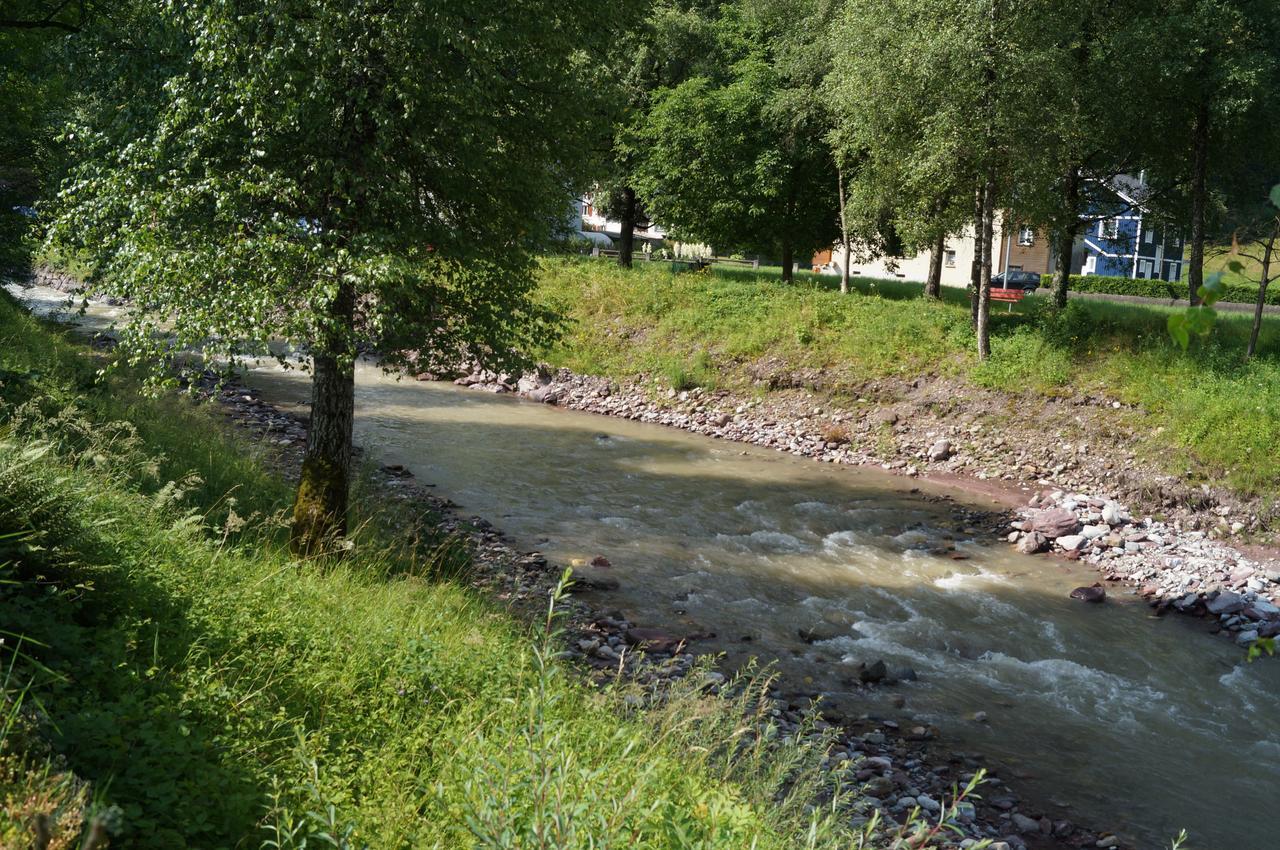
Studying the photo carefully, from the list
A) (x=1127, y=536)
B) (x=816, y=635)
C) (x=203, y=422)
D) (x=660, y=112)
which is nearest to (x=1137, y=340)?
(x=1127, y=536)

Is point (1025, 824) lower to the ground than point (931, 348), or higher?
lower

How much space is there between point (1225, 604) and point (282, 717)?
532 inches

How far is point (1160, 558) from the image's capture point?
15914mm

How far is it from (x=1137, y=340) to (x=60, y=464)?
22022 mm

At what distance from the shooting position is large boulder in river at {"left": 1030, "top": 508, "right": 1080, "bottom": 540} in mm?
16922

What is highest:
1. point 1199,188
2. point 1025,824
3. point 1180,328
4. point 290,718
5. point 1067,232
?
point 1199,188

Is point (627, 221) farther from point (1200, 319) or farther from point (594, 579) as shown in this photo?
point (1200, 319)

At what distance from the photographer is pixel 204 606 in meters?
5.77

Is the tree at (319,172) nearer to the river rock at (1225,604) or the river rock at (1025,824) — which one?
the river rock at (1025,824)

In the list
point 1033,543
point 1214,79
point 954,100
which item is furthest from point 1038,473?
point 1214,79

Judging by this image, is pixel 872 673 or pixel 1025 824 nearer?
pixel 1025 824

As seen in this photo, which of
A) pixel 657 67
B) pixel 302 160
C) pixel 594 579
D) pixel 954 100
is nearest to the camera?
pixel 302 160

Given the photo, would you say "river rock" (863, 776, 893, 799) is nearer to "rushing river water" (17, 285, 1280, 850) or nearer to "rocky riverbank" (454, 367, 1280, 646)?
→ "rushing river water" (17, 285, 1280, 850)

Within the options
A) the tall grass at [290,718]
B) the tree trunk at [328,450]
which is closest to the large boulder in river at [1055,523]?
the tall grass at [290,718]
